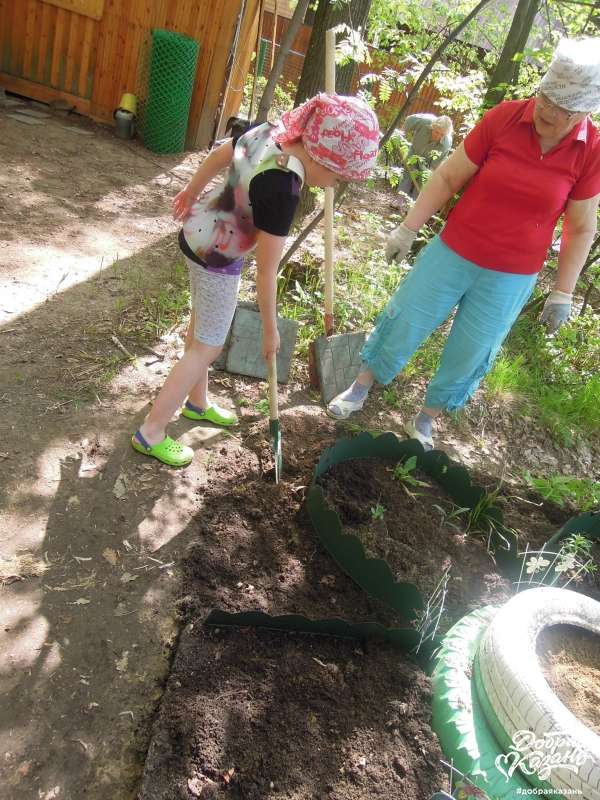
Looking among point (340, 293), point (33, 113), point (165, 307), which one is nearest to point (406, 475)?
point (165, 307)

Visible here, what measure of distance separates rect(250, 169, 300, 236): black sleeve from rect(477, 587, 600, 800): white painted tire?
1.48m

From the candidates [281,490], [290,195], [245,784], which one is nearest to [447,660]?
[245,784]

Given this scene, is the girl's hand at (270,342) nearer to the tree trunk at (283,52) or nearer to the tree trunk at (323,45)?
the tree trunk at (283,52)

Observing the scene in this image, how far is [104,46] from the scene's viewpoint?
6.42 meters

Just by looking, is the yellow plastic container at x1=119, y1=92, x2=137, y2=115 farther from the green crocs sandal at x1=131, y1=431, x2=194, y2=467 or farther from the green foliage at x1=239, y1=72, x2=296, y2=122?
the green crocs sandal at x1=131, y1=431, x2=194, y2=467

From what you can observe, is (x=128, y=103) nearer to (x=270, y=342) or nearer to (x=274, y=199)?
(x=270, y=342)

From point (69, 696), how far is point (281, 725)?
2.07 feet

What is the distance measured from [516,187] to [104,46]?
5920 millimetres

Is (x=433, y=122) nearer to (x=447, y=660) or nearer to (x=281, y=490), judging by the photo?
(x=281, y=490)

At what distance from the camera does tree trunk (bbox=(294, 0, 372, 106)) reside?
4383 millimetres

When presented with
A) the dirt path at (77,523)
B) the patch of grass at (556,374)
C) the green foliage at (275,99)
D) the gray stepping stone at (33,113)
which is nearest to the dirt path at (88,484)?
the dirt path at (77,523)

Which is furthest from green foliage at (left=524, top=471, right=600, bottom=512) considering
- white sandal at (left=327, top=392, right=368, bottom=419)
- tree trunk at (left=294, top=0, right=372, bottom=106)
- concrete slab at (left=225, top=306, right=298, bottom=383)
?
tree trunk at (left=294, top=0, right=372, bottom=106)

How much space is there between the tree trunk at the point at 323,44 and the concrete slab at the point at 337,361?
2.25 meters

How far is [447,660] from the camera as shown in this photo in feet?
6.33
